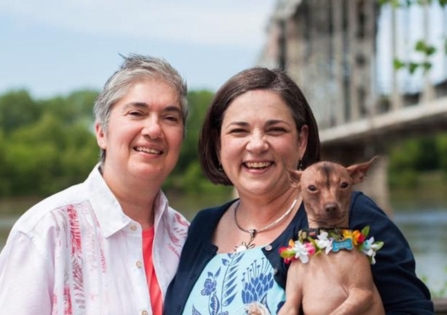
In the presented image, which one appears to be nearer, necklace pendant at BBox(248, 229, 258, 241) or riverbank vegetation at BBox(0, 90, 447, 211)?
necklace pendant at BBox(248, 229, 258, 241)

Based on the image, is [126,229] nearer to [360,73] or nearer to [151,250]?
[151,250]

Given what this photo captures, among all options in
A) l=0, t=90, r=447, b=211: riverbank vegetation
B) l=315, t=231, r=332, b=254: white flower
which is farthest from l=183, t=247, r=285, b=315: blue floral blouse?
l=0, t=90, r=447, b=211: riverbank vegetation

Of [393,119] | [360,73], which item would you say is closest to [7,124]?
[360,73]

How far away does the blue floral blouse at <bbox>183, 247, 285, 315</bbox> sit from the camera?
143 inches

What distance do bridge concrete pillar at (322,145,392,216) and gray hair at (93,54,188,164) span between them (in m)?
37.3

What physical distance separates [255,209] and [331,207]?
2.40 ft

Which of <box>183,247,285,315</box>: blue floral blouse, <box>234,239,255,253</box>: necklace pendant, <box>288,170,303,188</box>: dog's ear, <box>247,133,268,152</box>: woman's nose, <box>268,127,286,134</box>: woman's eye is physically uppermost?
<box>268,127,286,134</box>: woman's eye

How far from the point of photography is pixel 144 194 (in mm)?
4168

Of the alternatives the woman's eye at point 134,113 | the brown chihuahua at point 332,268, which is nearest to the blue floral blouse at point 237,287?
the brown chihuahua at point 332,268

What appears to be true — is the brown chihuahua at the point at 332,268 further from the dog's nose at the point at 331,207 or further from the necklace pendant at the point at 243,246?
the necklace pendant at the point at 243,246

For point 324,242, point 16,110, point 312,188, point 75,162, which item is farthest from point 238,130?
point 16,110

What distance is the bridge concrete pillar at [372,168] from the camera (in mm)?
43125

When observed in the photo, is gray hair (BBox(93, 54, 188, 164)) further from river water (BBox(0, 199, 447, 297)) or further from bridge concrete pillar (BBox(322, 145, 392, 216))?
bridge concrete pillar (BBox(322, 145, 392, 216))

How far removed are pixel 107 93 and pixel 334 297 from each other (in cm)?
138
